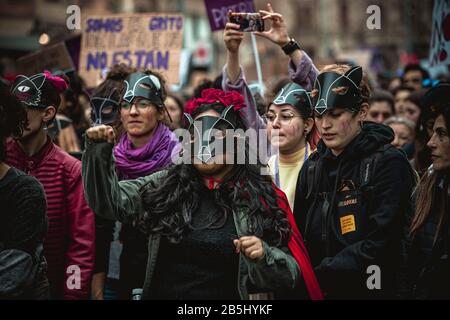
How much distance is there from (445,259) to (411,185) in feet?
1.58

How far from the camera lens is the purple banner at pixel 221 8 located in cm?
728

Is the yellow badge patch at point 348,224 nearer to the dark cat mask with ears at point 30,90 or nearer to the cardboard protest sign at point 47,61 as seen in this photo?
the dark cat mask with ears at point 30,90

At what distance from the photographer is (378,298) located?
3965mm

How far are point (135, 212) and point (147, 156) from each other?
1422mm

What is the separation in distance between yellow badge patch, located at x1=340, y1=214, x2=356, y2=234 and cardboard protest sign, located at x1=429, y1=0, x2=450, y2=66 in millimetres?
3000

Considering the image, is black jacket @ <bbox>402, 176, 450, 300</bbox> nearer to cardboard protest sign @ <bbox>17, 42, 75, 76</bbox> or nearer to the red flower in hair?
the red flower in hair

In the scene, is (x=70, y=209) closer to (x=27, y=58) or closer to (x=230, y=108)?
(x=230, y=108)

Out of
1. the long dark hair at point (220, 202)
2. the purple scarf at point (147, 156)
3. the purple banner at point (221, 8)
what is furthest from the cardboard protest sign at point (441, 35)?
the long dark hair at point (220, 202)

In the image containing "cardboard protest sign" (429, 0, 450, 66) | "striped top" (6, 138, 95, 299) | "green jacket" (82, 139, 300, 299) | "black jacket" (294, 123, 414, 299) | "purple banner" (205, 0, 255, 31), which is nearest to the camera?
"green jacket" (82, 139, 300, 299)

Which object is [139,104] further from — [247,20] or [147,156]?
[247,20]

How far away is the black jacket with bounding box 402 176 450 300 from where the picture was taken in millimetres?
4070

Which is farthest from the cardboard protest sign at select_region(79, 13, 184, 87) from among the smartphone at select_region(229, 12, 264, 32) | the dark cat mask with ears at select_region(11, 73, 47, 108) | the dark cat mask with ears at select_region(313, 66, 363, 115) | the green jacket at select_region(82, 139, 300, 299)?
the green jacket at select_region(82, 139, 300, 299)

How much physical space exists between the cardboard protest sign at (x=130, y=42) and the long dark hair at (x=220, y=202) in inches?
169

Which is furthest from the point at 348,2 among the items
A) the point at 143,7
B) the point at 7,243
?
the point at 7,243
